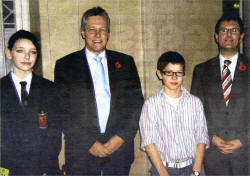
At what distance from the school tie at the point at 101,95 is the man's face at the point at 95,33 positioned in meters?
0.05

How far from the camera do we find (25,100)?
109 cm

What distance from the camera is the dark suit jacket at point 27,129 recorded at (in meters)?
1.10

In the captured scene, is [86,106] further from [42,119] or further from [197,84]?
[197,84]

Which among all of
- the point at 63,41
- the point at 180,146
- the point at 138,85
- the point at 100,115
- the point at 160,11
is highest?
the point at 160,11

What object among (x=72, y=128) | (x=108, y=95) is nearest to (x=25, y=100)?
(x=72, y=128)

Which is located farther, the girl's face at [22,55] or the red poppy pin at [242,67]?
the red poppy pin at [242,67]

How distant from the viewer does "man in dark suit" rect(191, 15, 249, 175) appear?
46.8 inches

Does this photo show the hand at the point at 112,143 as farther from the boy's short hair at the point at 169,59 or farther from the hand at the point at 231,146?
the hand at the point at 231,146

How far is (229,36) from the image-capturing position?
1193 millimetres

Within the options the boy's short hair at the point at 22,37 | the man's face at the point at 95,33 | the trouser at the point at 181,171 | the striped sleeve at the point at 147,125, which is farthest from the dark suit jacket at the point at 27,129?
the trouser at the point at 181,171

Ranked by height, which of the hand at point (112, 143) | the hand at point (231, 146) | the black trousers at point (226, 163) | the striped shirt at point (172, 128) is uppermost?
the striped shirt at point (172, 128)

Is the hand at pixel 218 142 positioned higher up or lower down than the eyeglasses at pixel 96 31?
A: lower down

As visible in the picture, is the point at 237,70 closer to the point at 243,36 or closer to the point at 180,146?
the point at 243,36

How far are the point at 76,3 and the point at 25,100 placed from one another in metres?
0.46
